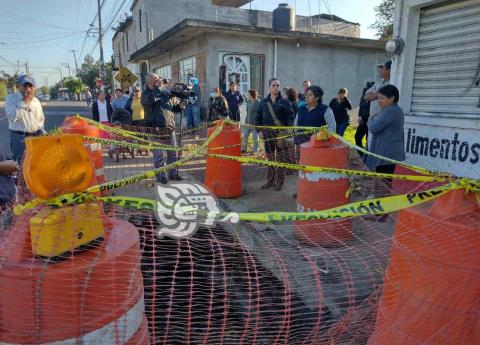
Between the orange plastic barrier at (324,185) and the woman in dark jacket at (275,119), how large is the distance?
200 centimetres

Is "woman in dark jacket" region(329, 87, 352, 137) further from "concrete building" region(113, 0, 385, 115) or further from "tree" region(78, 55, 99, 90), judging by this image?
"tree" region(78, 55, 99, 90)

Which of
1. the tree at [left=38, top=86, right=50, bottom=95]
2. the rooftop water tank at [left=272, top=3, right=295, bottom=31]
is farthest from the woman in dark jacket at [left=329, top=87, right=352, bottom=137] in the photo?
the tree at [left=38, top=86, right=50, bottom=95]

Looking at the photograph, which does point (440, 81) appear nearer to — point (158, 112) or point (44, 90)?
point (158, 112)

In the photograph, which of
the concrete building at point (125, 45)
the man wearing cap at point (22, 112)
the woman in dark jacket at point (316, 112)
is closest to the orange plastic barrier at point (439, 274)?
the woman in dark jacket at point (316, 112)

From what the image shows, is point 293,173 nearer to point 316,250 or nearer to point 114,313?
point 316,250

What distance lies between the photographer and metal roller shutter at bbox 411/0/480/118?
15.4ft

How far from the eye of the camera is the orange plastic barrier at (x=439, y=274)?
1.71 meters

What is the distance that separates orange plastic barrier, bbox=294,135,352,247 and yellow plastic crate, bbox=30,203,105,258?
2.89m

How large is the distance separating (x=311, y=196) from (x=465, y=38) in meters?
3.16

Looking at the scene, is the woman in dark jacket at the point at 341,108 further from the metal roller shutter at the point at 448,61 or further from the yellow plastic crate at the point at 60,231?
the yellow plastic crate at the point at 60,231

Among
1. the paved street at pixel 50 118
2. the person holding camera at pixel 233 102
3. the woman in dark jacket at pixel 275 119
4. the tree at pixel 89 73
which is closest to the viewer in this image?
the woman in dark jacket at pixel 275 119

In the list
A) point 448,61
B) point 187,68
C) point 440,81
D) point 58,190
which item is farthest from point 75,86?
point 58,190

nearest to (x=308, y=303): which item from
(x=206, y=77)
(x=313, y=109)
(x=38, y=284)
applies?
(x=38, y=284)

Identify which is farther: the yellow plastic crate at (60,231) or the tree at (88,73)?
the tree at (88,73)
